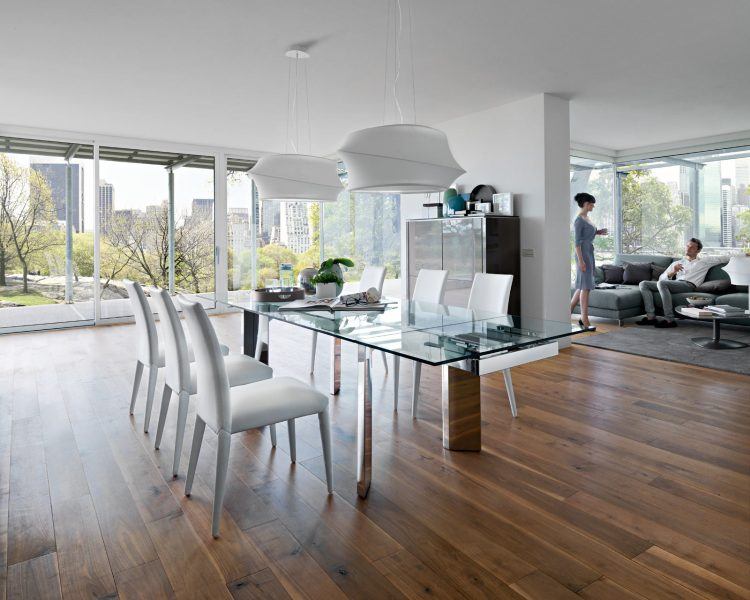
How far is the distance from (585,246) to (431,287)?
3.08 metres

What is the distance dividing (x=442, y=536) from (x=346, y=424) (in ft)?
4.30

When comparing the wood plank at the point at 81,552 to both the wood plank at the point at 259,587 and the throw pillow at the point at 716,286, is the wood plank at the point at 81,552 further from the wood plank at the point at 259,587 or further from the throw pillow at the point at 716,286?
the throw pillow at the point at 716,286

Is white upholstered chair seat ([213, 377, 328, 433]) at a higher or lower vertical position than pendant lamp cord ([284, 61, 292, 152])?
lower

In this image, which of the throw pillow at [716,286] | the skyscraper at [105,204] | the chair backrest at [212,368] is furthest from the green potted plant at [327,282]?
the throw pillow at [716,286]

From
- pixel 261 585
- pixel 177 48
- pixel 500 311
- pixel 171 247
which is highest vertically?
pixel 177 48

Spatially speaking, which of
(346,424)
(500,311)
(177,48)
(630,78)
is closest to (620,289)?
(630,78)

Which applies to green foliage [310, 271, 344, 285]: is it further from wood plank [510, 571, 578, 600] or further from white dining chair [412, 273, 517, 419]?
wood plank [510, 571, 578, 600]

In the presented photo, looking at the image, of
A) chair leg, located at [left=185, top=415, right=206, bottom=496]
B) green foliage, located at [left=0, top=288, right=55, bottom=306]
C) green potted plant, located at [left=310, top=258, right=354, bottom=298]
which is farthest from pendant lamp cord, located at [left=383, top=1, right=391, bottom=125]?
green foliage, located at [left=0, top=288, right=55, bottom=306]

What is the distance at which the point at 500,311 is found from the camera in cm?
338

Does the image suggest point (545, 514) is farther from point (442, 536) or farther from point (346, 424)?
point (346, 424)

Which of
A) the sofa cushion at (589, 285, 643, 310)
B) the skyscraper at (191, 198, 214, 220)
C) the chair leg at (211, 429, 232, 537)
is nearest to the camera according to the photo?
the chair leg at (211, 429, 232, 537)

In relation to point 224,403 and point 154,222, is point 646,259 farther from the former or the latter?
point 224,403

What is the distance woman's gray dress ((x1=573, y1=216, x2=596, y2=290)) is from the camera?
623 centimetres

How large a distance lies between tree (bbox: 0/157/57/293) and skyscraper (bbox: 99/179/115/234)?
55 centimetres
